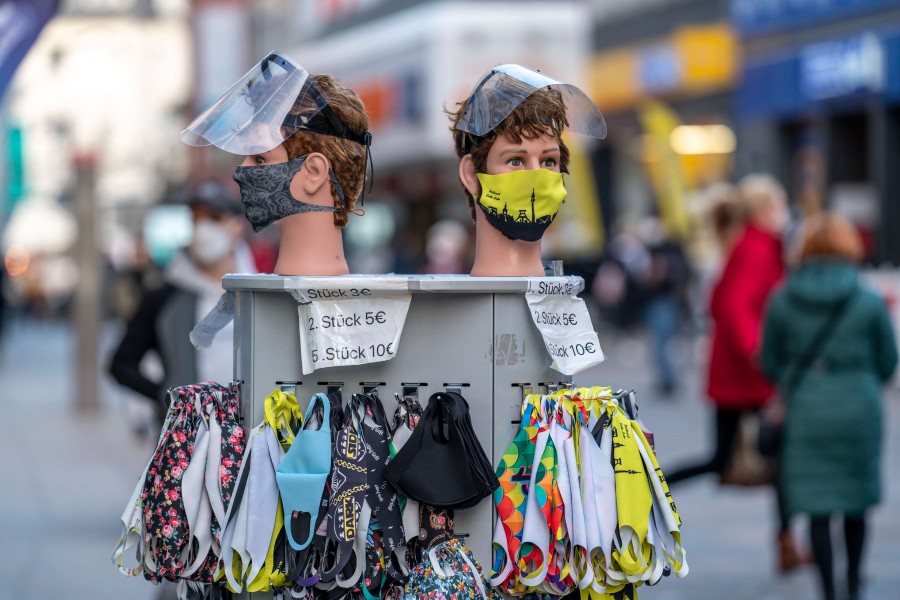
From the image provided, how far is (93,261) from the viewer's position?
1727cm

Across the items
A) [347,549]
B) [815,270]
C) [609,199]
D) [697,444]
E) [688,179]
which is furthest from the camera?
[609,199]

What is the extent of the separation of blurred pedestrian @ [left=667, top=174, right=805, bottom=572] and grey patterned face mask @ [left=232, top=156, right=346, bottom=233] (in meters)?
4.38

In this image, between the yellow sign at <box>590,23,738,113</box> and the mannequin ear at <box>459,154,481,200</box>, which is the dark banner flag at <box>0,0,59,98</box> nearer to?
the mannequin ear at <box>459,154,481,200</box>

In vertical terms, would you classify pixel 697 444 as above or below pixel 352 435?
below

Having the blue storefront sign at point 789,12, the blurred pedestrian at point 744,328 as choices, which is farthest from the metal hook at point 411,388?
the blue storefront sign at point 789,12

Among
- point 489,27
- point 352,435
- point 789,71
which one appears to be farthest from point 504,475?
point 489,27

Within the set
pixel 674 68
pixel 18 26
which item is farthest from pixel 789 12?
pixel 18 26

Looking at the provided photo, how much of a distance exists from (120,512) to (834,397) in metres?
4.51

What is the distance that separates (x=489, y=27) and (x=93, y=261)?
17721 mm

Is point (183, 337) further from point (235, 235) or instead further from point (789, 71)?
point (789, 71)

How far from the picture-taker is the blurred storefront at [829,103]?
66.5 ft

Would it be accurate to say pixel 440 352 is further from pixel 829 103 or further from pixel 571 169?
pixel 829 103

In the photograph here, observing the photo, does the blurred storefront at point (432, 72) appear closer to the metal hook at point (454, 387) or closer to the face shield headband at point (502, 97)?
the face shield headband at point (502, 97)

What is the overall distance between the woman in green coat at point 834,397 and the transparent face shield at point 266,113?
377cm
